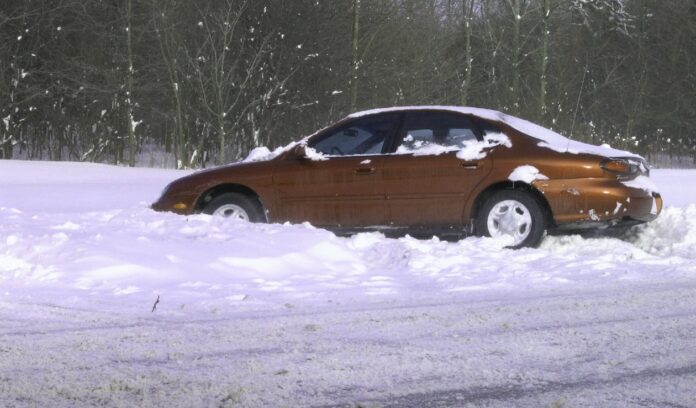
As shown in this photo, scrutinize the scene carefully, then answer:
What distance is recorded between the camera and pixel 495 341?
16.7 ft

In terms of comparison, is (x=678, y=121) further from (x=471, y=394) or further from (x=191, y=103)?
(x=471, y=394)

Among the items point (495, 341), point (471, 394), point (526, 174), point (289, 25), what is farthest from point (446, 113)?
point (289, 25)

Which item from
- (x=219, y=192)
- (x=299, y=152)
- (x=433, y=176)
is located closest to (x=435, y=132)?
(x=433, y=176)

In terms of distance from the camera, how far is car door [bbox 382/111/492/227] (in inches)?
330

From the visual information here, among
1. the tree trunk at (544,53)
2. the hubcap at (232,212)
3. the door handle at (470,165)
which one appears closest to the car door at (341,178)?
the hubcap at (232,212)

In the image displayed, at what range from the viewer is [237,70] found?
946 inches

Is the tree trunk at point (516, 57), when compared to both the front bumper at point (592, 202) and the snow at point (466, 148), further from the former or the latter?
the front bumper at point (592, 202)

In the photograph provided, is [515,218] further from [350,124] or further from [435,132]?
[350,124]

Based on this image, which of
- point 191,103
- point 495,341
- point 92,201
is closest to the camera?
point 495,341

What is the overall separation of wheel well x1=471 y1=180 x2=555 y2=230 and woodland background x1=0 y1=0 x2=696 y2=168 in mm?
14068

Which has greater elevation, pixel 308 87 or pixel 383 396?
pixel 308 87

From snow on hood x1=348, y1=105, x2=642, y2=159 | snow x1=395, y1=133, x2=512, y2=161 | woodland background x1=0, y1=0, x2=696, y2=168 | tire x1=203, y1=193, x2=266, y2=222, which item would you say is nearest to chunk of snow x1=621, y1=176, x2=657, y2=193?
snow on hood x1=348, y1=105, x2=642, y2=159

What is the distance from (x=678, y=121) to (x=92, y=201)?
92.8 ft

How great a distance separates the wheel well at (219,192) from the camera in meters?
8.96
